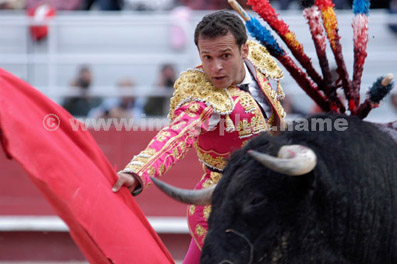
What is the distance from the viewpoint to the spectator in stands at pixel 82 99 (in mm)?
6680

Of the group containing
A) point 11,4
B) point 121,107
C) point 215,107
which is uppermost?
point 215,107

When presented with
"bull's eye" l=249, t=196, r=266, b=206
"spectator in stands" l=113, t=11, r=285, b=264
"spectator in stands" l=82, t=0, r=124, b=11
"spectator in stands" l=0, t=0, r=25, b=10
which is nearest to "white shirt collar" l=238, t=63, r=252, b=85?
"spectator in stands" l=113, t=11, r=285, b=264

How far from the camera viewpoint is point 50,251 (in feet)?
21.2

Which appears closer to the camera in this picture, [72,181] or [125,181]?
[72,181]

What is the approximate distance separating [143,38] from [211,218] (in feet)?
15.5

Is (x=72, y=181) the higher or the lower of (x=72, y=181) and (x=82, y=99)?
the higher

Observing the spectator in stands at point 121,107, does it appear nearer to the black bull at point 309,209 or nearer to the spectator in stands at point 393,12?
the spectator in stands at point 393,12

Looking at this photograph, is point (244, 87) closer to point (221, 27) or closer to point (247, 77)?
point (247, 77)

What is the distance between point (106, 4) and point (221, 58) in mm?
4756

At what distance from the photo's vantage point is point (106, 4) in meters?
7.66

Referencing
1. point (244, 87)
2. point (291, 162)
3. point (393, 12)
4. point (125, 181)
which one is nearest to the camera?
point (291, 162)

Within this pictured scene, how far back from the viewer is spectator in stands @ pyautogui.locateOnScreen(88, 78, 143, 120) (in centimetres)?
657

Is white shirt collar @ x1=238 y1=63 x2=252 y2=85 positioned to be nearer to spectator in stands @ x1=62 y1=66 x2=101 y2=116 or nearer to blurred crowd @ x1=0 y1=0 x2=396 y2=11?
spectator in stands @ x1=62 y1=66 x2=101 y2=116

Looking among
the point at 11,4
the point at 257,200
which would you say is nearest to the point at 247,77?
the point at 257,200
